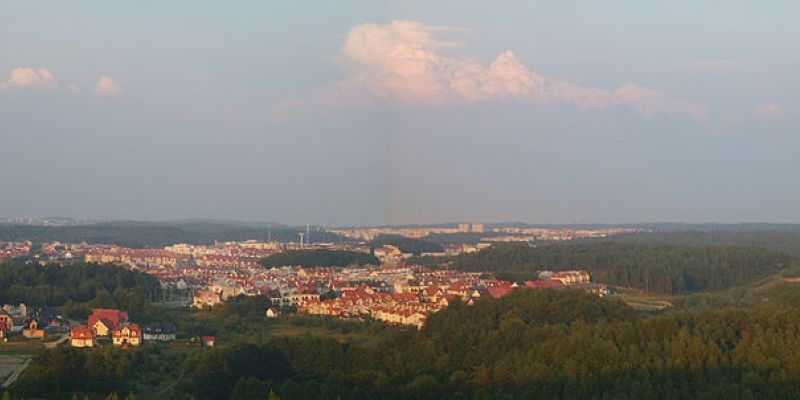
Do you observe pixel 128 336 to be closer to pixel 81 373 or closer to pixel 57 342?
pixel 57 342

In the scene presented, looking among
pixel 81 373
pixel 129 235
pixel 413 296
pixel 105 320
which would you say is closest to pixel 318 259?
pixel 413 296

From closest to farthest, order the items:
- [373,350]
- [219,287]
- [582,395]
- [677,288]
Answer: [582,395] < [373,350] < [219,287] < [677,288]

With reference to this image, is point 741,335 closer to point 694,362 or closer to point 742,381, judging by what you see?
point 694,362

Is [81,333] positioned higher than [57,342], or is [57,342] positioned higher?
[81,333]

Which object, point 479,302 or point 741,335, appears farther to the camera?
point 479,302

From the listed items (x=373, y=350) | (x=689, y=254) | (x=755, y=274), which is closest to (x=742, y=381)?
(x=373, y=350)

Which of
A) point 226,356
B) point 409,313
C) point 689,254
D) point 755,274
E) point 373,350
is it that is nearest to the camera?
point 226,356

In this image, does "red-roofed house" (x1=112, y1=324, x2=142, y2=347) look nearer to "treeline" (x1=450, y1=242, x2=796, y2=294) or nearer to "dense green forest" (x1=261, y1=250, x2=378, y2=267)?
"treeline" (x1=450, y1=242, x2=796, y2=294)
